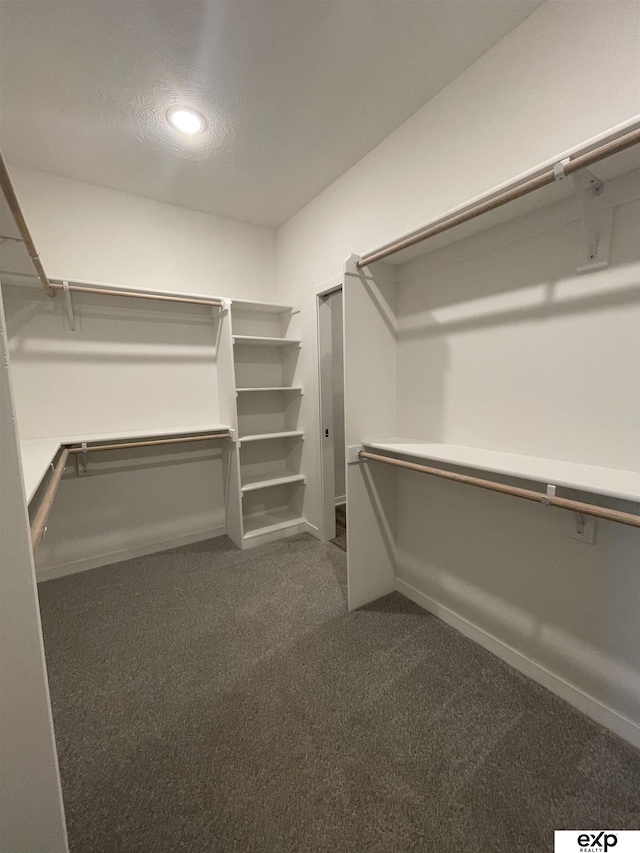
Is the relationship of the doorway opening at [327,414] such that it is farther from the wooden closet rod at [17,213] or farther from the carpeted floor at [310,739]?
the wooden closet rod at [17,213]

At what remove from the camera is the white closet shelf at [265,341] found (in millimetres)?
2822

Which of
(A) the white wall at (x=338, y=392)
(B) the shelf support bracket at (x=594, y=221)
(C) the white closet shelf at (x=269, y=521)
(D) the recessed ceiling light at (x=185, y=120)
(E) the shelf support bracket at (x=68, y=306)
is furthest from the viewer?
(A) the white wall at (x=338, y=392)

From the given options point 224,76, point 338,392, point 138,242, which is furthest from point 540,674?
point 138,242

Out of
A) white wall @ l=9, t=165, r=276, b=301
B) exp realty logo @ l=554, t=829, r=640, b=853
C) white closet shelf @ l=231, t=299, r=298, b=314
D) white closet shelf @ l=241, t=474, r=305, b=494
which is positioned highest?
white wall @ l=9, t=165, r=276, b=301

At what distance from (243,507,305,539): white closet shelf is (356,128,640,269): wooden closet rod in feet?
7.36

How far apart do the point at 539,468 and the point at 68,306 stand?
2.88 meters

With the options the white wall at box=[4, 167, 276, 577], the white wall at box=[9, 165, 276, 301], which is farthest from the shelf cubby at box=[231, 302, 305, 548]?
the white wall at box=[9, 165, 276, 301]

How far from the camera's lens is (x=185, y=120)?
1946mm

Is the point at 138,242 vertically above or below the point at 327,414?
above

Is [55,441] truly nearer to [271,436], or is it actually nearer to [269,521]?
[271,436]

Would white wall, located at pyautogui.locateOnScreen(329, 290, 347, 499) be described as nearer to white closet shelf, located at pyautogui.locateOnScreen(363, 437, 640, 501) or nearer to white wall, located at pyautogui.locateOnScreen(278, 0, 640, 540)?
white wall, located at pyautogui.locateOnScreen(278, 0, 640, 540)

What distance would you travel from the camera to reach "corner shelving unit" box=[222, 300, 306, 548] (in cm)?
305

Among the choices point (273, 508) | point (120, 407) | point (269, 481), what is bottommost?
point (273, 508)

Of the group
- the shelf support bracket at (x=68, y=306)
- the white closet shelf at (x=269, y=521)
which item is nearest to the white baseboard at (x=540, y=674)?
the white closet shelf at (x=269, y=521)
